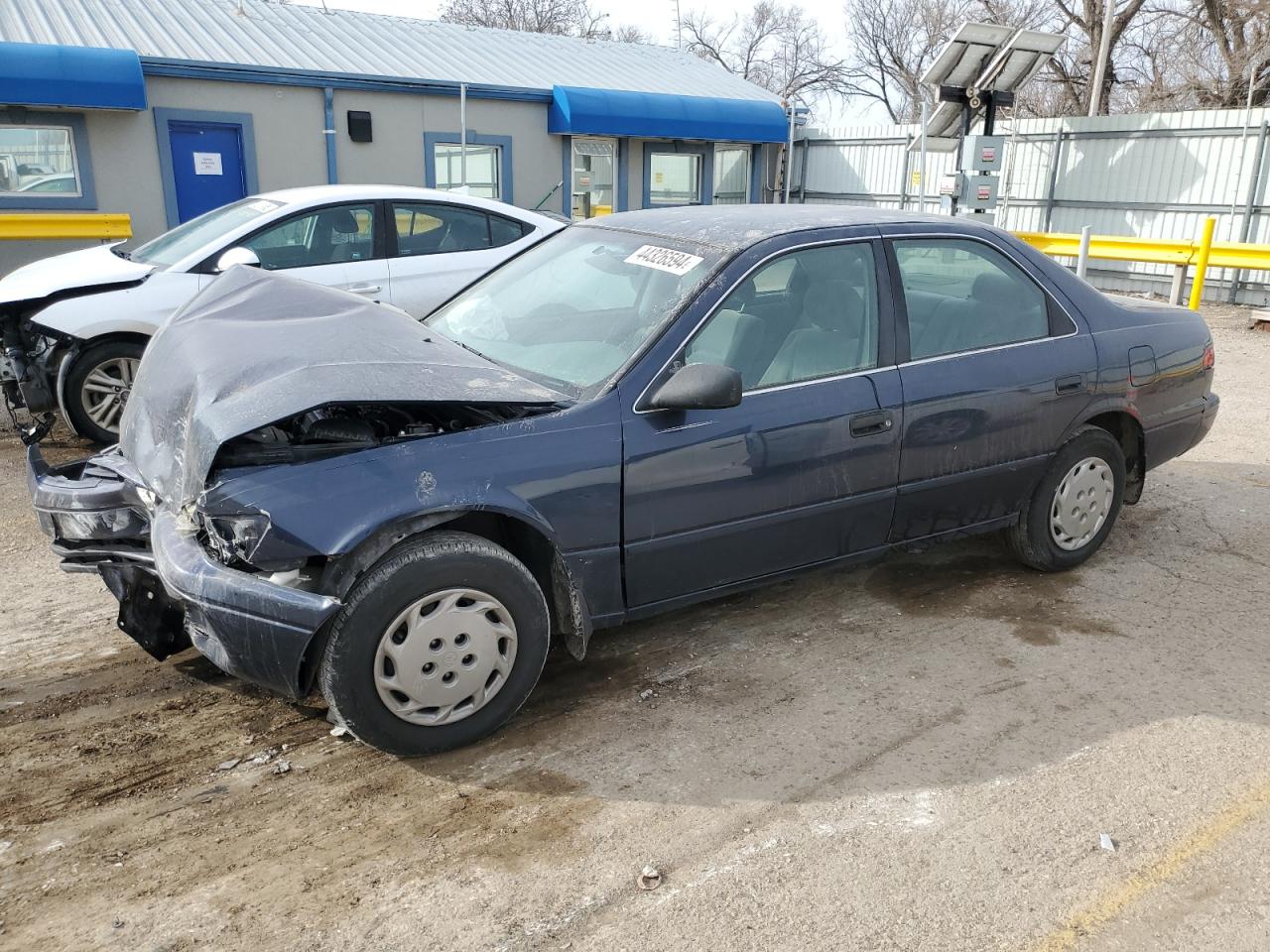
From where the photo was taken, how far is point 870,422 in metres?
3.83

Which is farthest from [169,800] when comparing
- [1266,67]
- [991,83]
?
[1266,67]

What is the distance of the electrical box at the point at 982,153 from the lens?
1448 centimetres

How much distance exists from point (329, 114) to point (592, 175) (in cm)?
446

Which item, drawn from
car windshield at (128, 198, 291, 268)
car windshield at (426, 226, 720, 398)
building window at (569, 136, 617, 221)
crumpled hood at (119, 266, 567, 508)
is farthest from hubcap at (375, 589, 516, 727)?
building window at (569, 136, 617, 221)

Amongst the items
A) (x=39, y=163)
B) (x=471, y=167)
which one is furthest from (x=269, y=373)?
(x=471, y=167)

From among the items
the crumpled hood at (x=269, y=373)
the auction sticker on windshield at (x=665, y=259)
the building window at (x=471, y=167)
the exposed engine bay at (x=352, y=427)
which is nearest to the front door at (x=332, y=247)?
the crumpled hood at (x=269, y=373)

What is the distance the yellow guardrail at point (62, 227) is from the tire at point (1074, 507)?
9935mm

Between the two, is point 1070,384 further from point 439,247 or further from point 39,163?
point 39,163

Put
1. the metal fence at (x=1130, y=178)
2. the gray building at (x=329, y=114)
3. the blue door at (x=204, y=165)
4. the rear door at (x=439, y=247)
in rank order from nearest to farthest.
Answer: the rear door at (x=439, y=247)
the gray building at (x=329, y=114)
the blue door at (x=204, y=165)
the metal fence at (x=1130, y=178)

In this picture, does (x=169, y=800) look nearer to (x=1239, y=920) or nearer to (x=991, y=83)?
(x=1239, y=920)

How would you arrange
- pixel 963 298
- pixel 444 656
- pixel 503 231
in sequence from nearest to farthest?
1. pixel 444 656
2. pixel 963 298
3. pixel 503 231

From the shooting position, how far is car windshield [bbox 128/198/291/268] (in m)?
6.89

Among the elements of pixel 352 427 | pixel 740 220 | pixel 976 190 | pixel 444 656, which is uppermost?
pixel 976 190

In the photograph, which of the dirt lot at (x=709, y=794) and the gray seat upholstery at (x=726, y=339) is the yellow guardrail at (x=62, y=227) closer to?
the dirt lot at (x=709, y=794)
